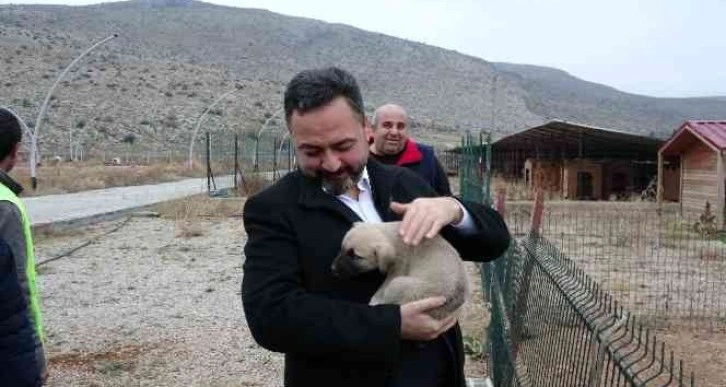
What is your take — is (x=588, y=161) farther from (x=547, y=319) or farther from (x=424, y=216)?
(x=424, y=216)

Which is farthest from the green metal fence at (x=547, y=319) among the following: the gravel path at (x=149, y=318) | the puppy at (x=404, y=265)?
the gravel path at (x=149, y=318)

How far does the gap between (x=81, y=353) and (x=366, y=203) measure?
594 cm

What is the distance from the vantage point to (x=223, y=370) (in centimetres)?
670

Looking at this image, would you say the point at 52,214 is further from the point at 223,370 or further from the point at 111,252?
the point at 223,370

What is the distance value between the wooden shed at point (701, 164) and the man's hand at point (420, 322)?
55.2 ft

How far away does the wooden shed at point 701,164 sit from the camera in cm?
1695

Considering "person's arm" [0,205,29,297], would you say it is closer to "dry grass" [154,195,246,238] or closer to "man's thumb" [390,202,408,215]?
"man's thumb" [390,202,408,215]

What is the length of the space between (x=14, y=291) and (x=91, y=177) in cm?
2970

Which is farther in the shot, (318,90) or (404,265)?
(404,265)

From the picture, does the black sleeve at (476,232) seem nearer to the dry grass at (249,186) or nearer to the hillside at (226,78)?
the dry grass at (249,186)

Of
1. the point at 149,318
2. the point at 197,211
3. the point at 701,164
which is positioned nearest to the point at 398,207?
the point at 149,318

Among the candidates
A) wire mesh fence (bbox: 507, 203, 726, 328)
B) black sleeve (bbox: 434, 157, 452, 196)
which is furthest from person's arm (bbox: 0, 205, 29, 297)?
wire mesh fence (bbox: 507, 203, 726, 328)

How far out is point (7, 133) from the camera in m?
3.63

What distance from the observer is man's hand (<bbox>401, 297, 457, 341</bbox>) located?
177 cm
